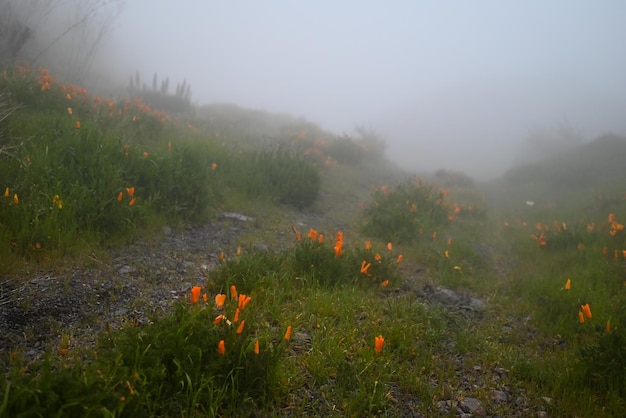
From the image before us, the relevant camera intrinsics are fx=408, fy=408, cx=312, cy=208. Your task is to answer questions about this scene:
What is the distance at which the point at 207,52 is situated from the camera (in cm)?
8362

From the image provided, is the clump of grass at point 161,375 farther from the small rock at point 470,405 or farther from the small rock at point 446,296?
the small rock at point 446,296

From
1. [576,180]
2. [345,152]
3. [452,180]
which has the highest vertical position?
[576,180]

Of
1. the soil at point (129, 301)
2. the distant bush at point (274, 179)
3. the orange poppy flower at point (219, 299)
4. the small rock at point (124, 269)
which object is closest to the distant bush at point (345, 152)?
the distant bush at point (274, 179)

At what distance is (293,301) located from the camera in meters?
3.57

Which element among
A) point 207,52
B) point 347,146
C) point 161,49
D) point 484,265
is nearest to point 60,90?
point 484,265

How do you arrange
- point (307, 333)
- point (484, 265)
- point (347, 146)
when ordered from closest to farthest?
point (307, 333), point (484, 265), point (347, 146)

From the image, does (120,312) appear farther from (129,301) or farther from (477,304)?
(477,304)

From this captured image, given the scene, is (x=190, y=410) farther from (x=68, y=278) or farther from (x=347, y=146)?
(x=347, y=146)

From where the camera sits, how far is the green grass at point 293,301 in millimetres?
2180

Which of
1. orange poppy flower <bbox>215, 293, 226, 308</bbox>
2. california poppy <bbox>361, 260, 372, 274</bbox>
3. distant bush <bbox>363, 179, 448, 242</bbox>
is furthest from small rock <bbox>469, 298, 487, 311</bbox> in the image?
orange poppy flower <bbox>215, 293, 226, 308</bbox>

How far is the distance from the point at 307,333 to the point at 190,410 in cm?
123

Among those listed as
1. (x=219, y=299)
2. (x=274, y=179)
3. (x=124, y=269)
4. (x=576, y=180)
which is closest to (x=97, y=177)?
(x=124, y=269)

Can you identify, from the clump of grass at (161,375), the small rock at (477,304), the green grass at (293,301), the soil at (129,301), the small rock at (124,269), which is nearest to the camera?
the clump of grass at (161,375)

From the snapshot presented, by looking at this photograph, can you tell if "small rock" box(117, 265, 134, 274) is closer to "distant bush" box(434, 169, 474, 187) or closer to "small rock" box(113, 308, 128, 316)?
"small rock" box(113, 308, 128, 316)
